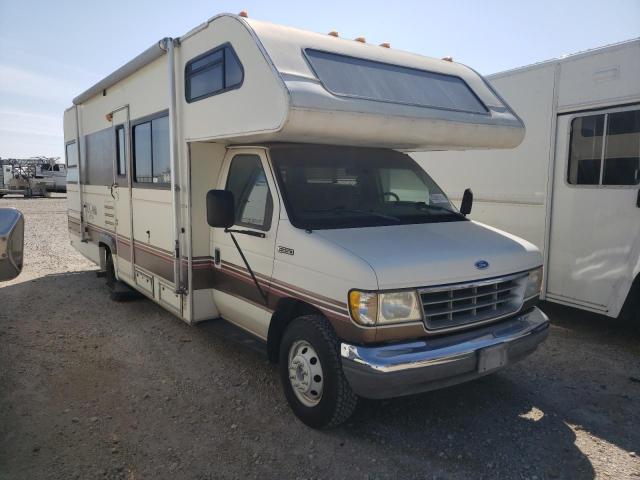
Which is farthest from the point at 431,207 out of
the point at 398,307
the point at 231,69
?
the point at 231,69

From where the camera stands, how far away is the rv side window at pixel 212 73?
4.05m

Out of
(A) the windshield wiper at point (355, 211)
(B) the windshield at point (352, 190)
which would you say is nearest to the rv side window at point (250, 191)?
(B) the windshield at point (352, 190)

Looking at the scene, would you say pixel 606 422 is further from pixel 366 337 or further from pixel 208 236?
pixel 208 236

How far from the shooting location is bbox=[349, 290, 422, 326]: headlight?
3246 millimetres

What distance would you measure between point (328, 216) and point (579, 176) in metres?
3.23

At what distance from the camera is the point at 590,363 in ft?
16.3

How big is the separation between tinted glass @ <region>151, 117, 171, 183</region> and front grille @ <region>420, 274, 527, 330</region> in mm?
2994

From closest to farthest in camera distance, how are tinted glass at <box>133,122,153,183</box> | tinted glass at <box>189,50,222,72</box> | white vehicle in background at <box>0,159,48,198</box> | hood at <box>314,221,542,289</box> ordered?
hood at <box>314,221,542,289</box> → tinted glass at <box>189,50,222,72</box> → tinted glass at <box>133,122,153,183</box> → white vehicle in background at <box>0,159,48,198</box>

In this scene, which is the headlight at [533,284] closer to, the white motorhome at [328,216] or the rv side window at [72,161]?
the white motorhome at [328,216]

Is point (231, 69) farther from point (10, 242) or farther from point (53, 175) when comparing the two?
point (53, 175)

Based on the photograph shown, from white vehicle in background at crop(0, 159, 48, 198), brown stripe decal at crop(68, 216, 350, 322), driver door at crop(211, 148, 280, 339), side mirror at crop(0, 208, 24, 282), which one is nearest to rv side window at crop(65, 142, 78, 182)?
brown stripe decal at crop(68, 216, 350, 322)

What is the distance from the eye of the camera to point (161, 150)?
210 inches

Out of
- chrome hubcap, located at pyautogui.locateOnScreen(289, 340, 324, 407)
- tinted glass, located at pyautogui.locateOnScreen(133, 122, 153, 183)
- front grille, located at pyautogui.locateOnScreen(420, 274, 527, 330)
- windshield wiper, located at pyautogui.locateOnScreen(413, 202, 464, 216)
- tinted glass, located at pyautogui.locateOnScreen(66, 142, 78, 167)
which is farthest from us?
tinted glass, located at pyautogui.locateOnScreen(66, 142, 78, 167)

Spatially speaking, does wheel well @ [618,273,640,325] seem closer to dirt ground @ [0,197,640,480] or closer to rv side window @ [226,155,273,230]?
dirt ground @ [0,197,640,480]
